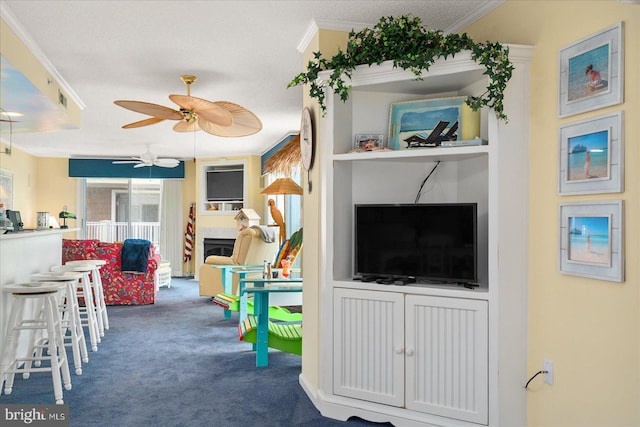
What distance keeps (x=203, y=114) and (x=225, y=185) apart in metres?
5.74

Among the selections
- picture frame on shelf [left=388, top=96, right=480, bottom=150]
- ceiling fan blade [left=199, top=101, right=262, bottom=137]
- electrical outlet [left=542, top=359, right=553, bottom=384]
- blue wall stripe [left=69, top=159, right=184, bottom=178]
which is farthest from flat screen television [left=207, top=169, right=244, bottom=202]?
electrical outlet [left=542, top=359, right=553, bottom=384]

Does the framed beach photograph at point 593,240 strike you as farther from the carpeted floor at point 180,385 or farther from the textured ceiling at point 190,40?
the carpeted floor at point 180,385

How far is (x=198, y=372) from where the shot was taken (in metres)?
4.00

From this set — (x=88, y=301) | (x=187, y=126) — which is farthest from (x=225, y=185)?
(x=88, y=301)

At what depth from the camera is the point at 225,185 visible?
9.97 meters

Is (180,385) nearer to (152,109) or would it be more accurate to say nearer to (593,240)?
(152,109)

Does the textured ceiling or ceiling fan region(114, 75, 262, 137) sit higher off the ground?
the textured ceiling

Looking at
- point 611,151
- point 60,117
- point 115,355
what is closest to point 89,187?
point 60,117

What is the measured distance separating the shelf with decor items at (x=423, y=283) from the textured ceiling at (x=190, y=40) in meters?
0.46

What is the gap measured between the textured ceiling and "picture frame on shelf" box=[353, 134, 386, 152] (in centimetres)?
73

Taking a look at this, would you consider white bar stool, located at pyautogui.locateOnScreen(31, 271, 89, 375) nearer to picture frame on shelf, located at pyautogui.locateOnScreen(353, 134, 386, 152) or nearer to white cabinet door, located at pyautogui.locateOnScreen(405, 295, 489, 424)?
picture frame on shelf, located at pyautogui.locateOnScreen(353, 134, 386, 152)

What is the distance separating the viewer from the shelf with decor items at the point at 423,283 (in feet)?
9.05

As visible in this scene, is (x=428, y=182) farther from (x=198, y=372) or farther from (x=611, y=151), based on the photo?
(x=198, y=372)

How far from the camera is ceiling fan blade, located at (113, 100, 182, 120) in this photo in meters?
3.97
